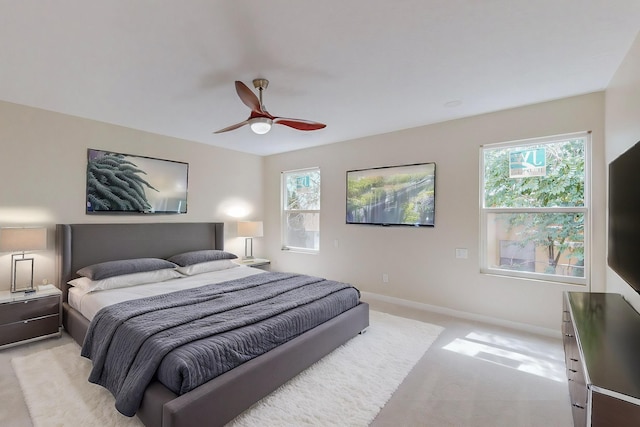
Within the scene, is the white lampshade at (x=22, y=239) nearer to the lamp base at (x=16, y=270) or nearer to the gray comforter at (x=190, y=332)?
the lamp base at (x=16, y=270)

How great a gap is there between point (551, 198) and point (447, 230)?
3.72 ft

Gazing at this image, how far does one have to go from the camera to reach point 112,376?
201 cm

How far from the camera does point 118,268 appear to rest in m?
3.32

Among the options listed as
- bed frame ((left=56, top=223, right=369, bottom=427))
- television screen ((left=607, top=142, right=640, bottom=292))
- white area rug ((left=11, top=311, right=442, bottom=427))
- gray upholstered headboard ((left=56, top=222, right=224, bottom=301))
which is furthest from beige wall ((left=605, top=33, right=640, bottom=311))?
gray upholstered headboard ((left=56, top=222, right=224, bottom=301))

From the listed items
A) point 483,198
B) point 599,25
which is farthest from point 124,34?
point 483,198

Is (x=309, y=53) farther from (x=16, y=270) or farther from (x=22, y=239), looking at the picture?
(x=16, y=270)

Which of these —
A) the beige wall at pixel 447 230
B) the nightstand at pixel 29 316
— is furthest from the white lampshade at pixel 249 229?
the nightstand at pixel 29 316

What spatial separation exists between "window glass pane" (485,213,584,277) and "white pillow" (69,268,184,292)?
4003 mm

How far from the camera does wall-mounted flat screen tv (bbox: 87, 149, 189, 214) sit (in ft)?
12.2

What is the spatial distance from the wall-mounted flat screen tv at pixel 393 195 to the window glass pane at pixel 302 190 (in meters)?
0.75

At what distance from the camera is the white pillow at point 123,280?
10.2ft

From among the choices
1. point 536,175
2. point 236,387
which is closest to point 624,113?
point 536,175

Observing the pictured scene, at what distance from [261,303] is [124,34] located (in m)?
2.27

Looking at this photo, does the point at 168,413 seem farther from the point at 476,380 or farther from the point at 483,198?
the point at 483,198
